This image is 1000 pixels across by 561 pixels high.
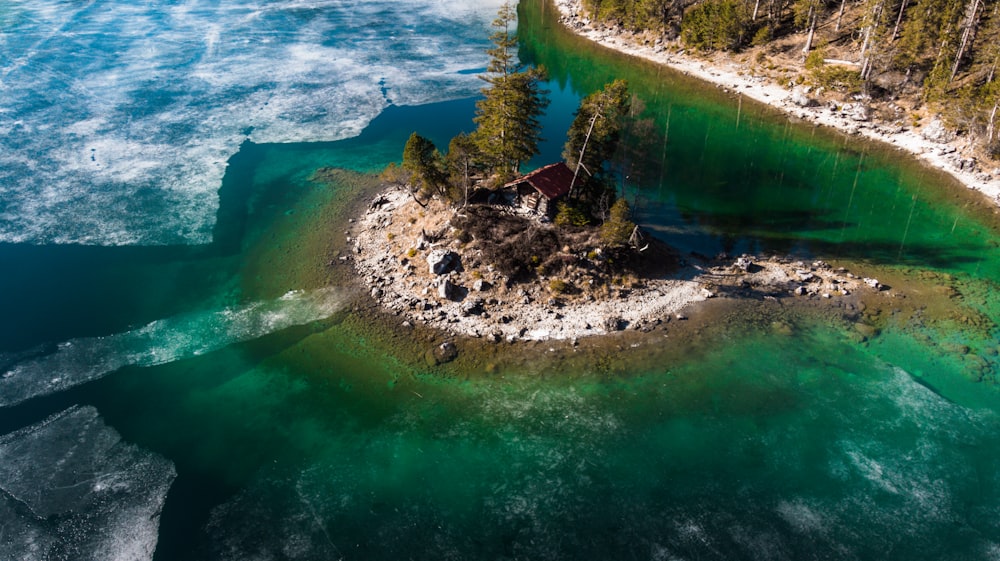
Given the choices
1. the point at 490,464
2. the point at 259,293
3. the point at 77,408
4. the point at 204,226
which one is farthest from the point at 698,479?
the point at 204,226

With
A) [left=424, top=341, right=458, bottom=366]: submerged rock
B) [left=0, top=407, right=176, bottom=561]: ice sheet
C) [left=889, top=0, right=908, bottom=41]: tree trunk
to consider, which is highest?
[left=889, top=0, right=908, bottom=41]: tree trunk

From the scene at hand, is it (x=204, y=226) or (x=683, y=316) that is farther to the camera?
(x=204, y=226)

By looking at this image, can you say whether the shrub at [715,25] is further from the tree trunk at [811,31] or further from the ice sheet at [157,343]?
the ice sheet at [157,343]

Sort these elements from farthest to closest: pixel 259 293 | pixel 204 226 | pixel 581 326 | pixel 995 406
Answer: pixel 204 226, pixel 259 293, pixel 581 326, pixel 995 406

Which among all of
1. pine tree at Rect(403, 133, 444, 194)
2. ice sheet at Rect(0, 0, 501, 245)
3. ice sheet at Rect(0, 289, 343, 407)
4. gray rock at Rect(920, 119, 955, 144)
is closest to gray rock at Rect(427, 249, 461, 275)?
pine tree at Rect(403, 133, 444, 194)

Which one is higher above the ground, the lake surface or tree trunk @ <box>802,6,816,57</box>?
tree trunk @ <box>802,6,816,57</box>

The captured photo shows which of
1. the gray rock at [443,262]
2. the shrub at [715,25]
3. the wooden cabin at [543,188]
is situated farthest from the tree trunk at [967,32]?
the gray rock at [443,262]

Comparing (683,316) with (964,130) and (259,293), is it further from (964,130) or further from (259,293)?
(964,130)

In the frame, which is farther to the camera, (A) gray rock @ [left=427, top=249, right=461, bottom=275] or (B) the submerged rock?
(A) gray rock @ [left=427, top=249, right=461, bottom=275]

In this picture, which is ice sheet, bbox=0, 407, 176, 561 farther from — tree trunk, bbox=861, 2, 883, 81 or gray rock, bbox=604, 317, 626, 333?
tree trunk, bbox=861, 2, 883, 81
